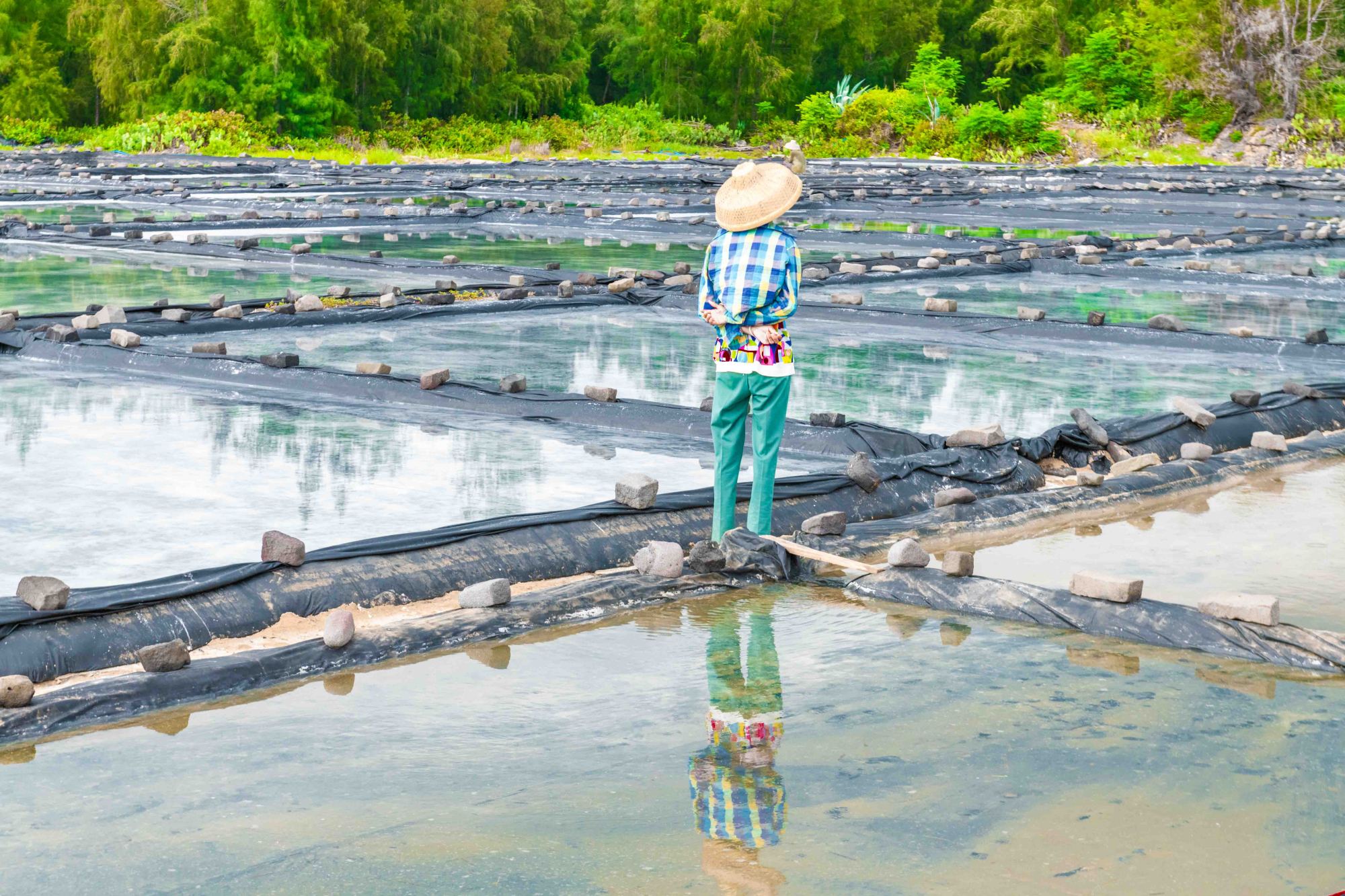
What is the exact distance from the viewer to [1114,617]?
476 centimetres

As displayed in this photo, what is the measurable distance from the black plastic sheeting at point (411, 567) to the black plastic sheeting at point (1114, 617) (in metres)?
0.86

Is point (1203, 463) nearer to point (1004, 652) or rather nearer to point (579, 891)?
point (1004, 652)

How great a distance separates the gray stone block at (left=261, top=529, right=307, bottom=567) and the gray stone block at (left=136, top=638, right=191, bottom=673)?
0.67m

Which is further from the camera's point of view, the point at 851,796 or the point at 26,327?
the point at 26,327

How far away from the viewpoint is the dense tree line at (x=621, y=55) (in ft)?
152

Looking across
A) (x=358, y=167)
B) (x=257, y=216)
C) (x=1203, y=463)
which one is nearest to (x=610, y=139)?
(x=358, y=167)

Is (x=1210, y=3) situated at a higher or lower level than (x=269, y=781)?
higher

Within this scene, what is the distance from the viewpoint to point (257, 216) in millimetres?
21438

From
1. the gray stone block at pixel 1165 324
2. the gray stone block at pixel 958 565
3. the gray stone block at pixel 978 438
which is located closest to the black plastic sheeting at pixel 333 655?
the gray stone block at pixel 958 565

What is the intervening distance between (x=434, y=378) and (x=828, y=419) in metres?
2.09

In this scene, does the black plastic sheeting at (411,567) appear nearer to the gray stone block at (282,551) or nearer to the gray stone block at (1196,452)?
the gray stone block at (282,551)

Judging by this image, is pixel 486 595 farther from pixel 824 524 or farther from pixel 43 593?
pixel 824 524

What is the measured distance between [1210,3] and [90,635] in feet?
154

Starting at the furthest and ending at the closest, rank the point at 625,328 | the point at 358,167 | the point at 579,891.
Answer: the point at 358,167 < the point at 625,328 < the point at 579,891
